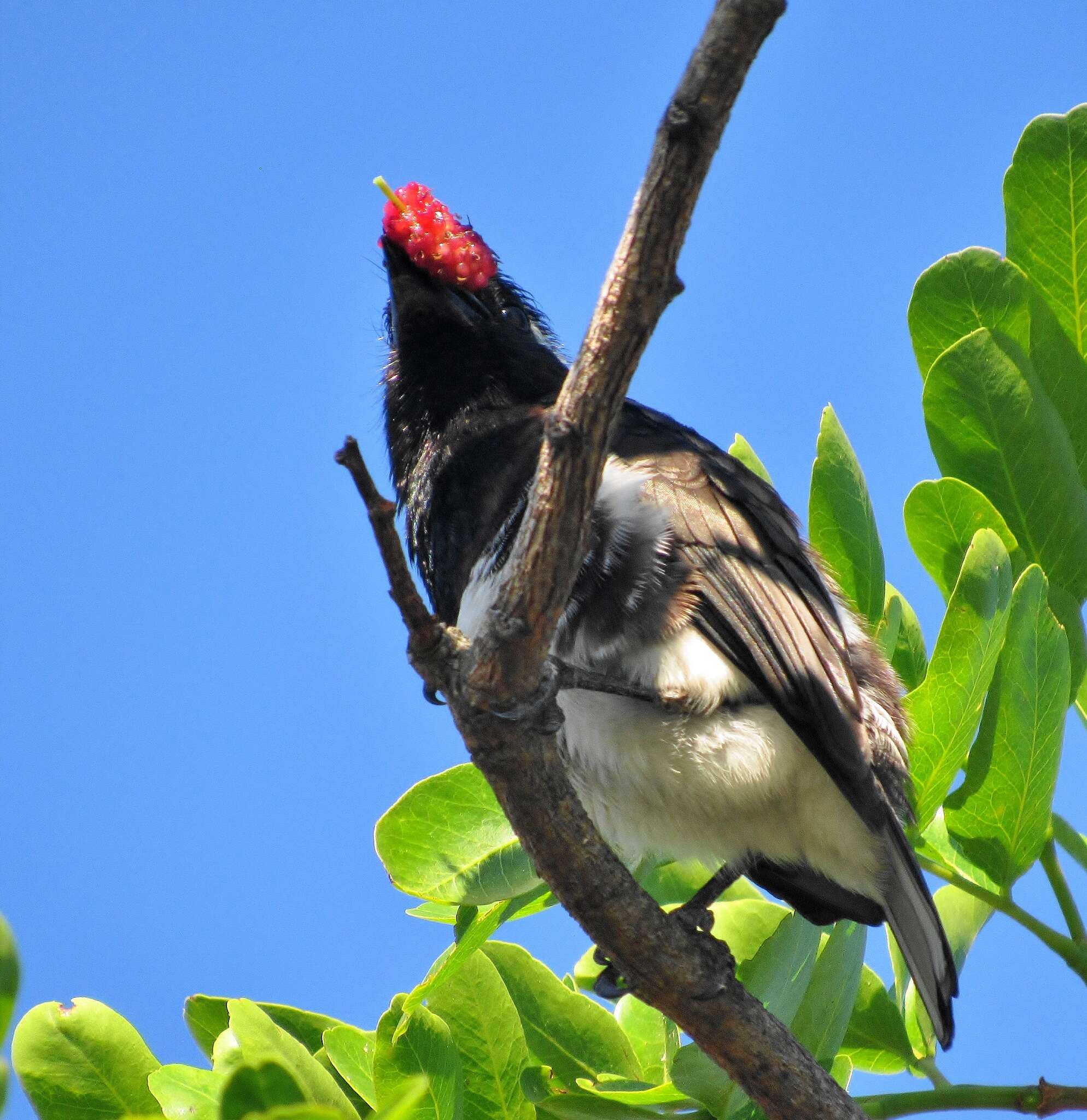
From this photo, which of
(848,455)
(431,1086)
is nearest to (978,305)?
(848,455)

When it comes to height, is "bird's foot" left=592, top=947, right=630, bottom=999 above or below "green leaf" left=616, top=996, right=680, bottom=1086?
above

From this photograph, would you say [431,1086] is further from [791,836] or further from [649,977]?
[791,836]

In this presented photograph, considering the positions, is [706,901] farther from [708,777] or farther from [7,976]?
[7,976]

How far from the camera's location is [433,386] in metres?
3.62

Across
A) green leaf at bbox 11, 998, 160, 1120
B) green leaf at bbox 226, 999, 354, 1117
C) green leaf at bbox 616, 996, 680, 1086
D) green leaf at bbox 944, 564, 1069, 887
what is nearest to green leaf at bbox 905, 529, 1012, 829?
green leaf at bbox 944, 564, 1069, 887

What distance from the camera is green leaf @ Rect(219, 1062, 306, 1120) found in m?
1.25

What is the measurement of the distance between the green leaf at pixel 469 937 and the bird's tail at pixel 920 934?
81cm

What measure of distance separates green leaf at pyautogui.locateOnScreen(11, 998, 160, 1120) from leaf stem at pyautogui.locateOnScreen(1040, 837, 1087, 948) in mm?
1987

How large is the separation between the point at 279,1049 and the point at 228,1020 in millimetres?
617

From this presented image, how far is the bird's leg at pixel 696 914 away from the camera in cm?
309

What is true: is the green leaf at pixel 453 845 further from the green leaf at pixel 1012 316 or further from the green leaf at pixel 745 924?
the green leaf at pixel 1012 316

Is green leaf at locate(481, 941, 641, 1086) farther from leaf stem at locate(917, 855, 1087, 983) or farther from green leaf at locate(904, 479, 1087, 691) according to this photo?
green leaf at locate(904, 479, 1087, 691)

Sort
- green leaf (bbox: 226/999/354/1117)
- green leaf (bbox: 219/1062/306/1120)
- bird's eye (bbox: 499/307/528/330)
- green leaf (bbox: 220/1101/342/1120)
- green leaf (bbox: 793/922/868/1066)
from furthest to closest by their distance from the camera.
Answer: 1. bird's eye (bbox: 499/307/528/330)
2. green leaf (bbox: 793/922/868/1066)
3. green leaf (bbox: 226/999/354/1117)
4. green leaf (bbox: 219/1062/306/1120)
5. green leaf (bbox: 220/1101/342/1120)

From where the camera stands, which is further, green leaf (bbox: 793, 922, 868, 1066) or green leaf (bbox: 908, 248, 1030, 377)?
green leaf (bbox: 908, 248, 1030, 377)
